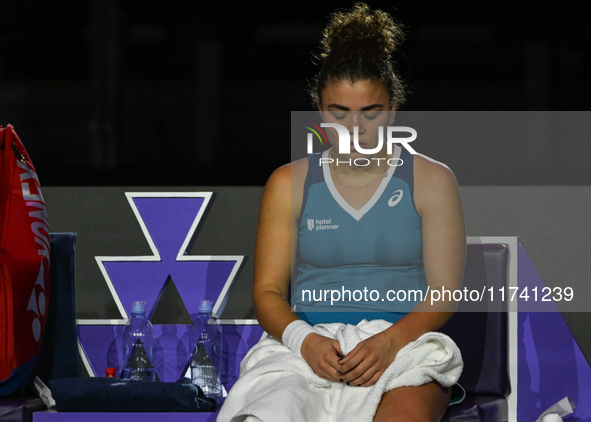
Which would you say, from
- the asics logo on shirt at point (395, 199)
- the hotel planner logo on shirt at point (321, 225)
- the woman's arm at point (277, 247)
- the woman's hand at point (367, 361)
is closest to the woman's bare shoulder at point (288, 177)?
the woman's arm at point (277, 247)

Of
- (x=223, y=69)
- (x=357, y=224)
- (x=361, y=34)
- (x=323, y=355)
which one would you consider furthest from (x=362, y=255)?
(x=223, y=69)

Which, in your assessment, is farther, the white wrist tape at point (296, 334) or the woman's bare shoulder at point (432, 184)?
the woman's bare shoulder at point (432, 184)

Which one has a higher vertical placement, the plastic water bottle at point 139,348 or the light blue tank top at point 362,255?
the light blue tank top at point 362,255

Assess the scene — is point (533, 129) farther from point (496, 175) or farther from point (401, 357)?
point (401, 357)

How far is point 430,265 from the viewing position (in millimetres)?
1754

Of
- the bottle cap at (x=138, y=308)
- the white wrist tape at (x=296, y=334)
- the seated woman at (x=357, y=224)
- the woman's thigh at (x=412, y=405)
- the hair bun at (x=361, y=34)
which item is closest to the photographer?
the woman's thigh at (x=412, y=405)

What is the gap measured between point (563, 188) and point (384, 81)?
2.95 feet

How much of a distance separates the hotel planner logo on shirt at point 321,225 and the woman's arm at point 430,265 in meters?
0.23

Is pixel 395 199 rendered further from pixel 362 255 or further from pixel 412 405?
pixel 412 405

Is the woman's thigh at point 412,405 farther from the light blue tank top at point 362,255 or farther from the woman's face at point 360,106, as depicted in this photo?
the woman's face at point 360,106

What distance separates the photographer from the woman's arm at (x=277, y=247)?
175 cm

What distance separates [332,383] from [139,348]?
104cm

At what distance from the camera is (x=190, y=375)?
2.43m

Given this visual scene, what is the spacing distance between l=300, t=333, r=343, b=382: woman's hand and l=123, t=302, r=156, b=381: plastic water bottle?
98 centimetres
